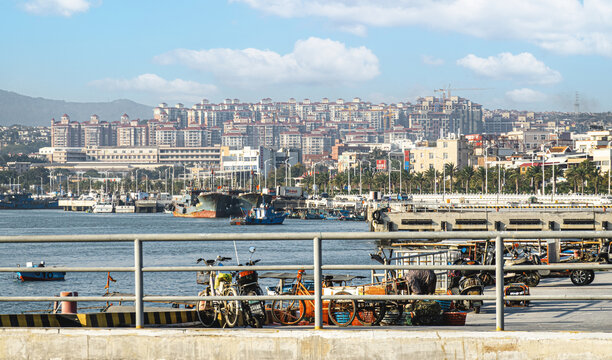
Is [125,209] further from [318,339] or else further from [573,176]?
[318,339]

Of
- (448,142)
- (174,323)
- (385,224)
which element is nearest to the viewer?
(174,323)

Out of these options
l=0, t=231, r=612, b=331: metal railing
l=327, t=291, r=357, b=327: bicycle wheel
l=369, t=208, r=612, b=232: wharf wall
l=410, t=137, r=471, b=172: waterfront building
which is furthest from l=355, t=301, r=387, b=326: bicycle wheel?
l=410, t=137, r=471, b=172: waterfront building

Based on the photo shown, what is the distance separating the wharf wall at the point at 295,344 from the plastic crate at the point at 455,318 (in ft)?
10.3

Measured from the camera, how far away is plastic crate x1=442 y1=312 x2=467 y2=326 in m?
9.87

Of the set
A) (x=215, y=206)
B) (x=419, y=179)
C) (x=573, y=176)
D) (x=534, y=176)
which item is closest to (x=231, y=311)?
(x=573, y=176)

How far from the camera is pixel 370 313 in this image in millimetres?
9945

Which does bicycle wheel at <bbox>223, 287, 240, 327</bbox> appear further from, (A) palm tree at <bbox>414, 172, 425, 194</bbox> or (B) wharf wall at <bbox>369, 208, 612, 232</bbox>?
(A) palm tree at <bbox>414, 172, 425, 194</bbox>

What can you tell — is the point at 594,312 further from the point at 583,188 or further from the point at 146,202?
the point at 146,202

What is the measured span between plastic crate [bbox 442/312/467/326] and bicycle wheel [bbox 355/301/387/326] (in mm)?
719

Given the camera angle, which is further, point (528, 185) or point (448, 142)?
point (448, 142)

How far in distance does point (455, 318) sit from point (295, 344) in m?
3.65

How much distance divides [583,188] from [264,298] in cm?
12526

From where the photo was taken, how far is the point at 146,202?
18112cm

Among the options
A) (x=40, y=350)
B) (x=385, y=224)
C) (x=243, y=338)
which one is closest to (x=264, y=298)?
(x=243, y=338)
